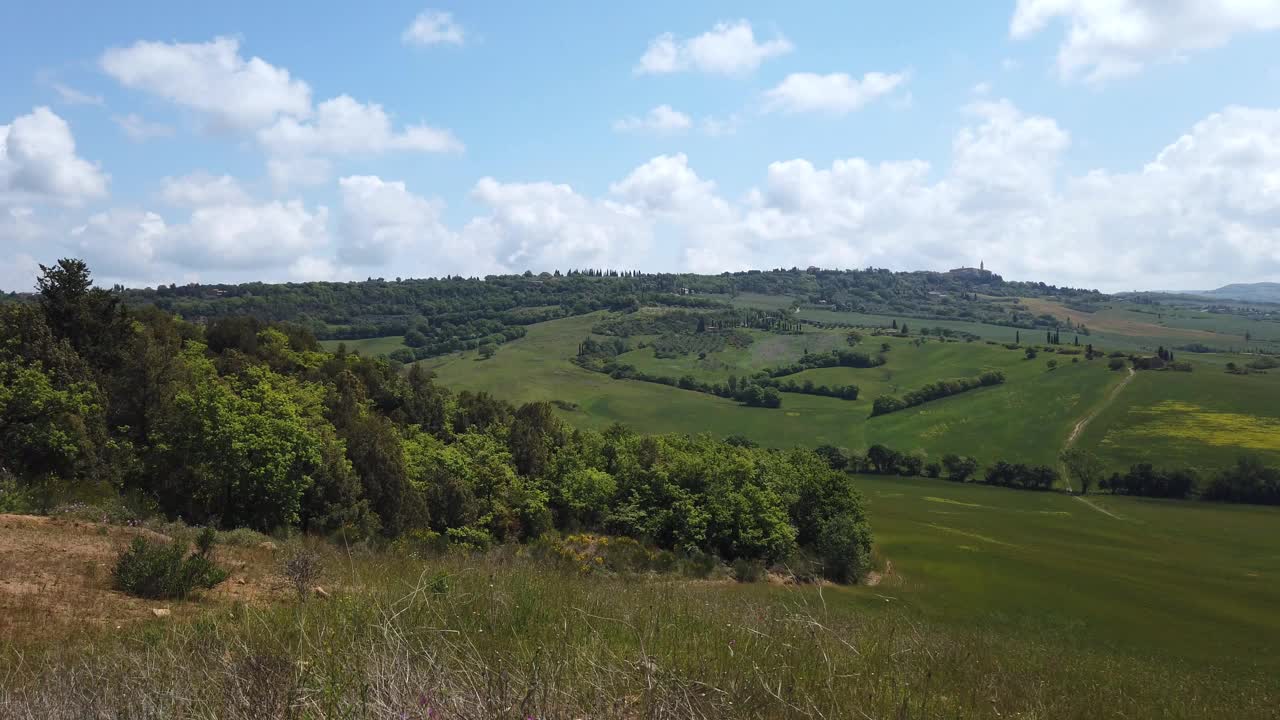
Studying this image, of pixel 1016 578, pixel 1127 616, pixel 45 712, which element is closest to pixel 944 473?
pixel 1016 578

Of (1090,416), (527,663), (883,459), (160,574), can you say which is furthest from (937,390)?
(527,663)

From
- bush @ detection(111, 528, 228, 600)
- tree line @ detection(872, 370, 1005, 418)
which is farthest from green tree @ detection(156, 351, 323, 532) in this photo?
tree line @ detection(872, 370, 1005, 418)

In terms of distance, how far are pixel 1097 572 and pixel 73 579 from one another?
6110 centimetres

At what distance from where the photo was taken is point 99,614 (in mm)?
10688

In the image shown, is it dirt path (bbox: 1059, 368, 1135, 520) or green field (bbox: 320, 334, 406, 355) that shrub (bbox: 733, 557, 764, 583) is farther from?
green field (bbox: 320, 334, 406, 355)

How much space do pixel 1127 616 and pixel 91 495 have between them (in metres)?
50.9

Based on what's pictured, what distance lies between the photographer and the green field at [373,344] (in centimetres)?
16611

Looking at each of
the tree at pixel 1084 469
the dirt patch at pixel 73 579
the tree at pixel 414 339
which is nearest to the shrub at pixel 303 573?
the dirt patch at pixel 73 579

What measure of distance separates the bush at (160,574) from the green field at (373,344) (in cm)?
15540

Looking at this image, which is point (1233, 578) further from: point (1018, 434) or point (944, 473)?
point (1018, 434)

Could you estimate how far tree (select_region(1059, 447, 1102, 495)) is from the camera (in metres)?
99.2

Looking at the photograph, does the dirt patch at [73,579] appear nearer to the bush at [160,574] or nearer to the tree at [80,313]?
the bush at [160,574]

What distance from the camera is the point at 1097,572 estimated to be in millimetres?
53000

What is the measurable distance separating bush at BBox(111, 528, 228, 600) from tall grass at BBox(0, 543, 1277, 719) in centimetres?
334
